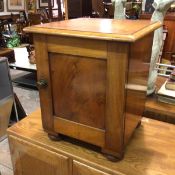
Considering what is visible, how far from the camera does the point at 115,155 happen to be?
0.66 meters

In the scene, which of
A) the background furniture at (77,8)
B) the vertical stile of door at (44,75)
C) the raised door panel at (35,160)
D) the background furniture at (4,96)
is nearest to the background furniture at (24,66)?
the background furniture at (4,96)

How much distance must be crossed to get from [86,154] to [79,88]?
23 centimetres

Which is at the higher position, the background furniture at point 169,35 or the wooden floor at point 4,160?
the background furniture at point 169,35

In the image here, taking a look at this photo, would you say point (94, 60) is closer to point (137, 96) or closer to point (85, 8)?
point (137, 96)

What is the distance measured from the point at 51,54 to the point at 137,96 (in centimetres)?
30

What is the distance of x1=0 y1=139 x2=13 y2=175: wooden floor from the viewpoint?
4.70ft

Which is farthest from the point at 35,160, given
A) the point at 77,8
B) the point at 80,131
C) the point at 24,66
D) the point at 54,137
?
the point at 77,8

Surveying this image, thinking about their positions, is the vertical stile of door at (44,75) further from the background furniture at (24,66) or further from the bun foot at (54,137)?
the background furniture at (24,66)

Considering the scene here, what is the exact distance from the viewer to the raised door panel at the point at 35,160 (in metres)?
0.75

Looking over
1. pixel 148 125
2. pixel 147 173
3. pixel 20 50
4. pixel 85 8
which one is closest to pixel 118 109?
pixel 147 173

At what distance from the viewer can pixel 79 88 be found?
0.64 m

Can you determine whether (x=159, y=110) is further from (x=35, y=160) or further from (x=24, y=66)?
(x=24, y=66)

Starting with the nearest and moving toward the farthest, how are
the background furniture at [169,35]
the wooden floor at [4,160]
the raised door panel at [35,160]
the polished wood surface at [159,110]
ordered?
1. the raised door panel at [35,160]
2. the polished wood surface at [159,110]
3. the wooden floor at [4,160]
4. the background furniture at [169,35]

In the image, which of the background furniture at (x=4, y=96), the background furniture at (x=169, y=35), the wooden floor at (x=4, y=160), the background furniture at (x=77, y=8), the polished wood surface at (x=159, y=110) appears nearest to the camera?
the polished wood surface at (x=159, y=110)
